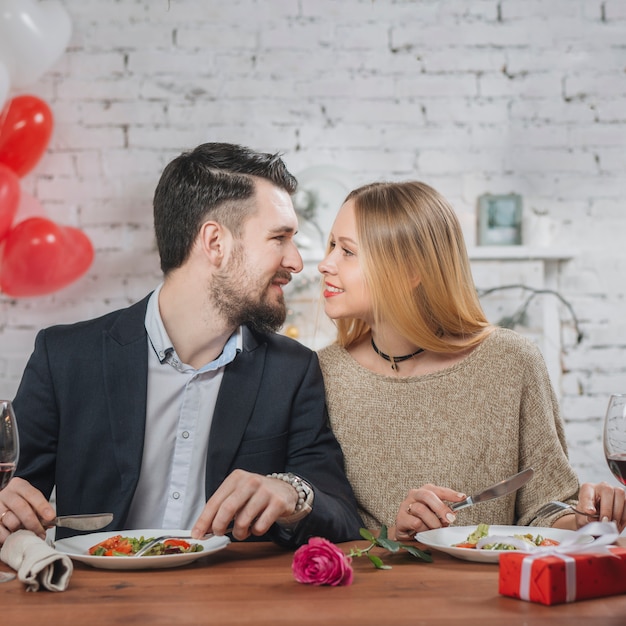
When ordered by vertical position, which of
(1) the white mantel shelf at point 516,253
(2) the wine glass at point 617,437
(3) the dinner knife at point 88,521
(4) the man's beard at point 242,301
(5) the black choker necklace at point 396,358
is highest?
(1) the white mantel shelf at point 516,253

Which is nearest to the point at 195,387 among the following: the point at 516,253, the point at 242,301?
the point at 242,301

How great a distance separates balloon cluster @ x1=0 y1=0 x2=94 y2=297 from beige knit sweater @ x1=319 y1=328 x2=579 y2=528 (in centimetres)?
131

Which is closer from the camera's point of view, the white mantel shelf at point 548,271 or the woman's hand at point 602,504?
the woman's hand at point 602,504

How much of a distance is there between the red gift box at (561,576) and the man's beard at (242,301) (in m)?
0.92

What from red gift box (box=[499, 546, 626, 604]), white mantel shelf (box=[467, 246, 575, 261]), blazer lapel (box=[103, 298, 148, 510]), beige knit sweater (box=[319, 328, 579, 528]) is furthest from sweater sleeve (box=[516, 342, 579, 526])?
white mantel shelf (box=[467, 246, 575, 261])

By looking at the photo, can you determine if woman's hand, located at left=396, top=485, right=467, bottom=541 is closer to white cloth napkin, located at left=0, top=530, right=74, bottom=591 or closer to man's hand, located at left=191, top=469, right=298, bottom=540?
man's hand, located at left=191, top=469, right=298, bottom=540

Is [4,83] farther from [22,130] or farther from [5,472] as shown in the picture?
[5,472]

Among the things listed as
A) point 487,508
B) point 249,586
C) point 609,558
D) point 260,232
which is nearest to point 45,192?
point 260,232

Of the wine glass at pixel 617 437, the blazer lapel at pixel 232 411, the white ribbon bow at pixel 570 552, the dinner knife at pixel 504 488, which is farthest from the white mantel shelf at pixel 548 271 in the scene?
the white ribbon bow at pixel 570 552

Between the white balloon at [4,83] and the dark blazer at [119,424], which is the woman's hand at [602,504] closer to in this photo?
the dark blazer at [119,424]

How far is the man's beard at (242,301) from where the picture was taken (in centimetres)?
177

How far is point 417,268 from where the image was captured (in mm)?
1845

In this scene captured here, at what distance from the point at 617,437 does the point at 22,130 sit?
2.23 meters

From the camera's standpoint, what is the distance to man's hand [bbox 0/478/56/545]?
1.22 metres
